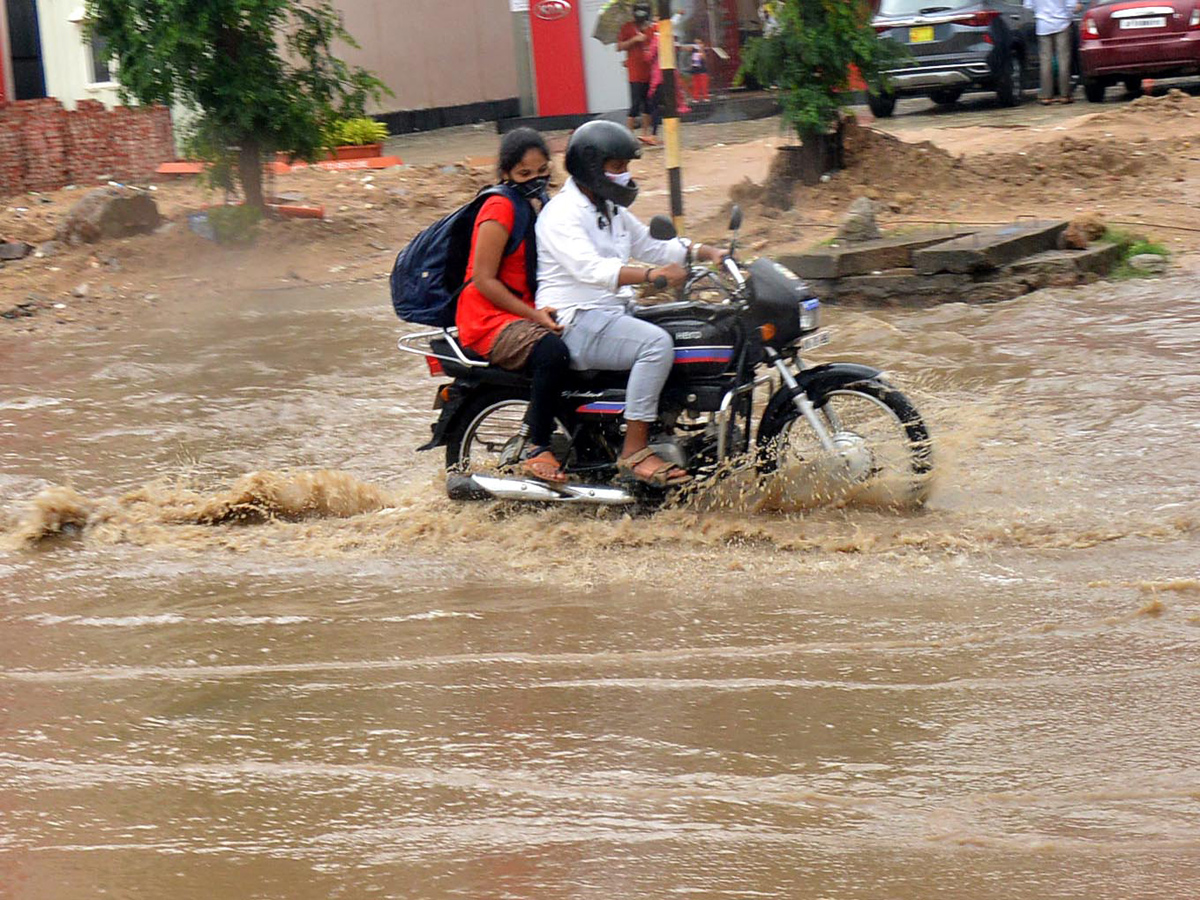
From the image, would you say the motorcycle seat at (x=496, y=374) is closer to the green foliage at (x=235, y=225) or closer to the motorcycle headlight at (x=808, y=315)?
the motorcycle headlight at (x=808, y=315)

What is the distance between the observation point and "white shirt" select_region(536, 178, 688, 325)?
6.33m

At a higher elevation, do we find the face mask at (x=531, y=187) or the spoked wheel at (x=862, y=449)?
the face mask at (x=531, y=187)

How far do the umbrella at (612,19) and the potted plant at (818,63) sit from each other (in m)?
7.72

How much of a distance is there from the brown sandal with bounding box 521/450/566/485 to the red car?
13.5 meters

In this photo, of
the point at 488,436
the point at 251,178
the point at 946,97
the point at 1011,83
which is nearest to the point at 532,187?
the point at 488,436

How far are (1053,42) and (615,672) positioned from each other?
16.3 m

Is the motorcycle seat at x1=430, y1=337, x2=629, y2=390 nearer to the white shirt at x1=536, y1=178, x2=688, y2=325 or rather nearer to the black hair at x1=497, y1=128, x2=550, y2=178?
the white shirt at x1=536, y1=178, x2=688, y2=325

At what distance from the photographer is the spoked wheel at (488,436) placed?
694cm

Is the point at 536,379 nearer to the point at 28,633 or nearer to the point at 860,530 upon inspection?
the point at 860,530

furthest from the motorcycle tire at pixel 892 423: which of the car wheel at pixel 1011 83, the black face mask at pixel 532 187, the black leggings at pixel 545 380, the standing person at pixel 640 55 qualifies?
the car wheel at pixel 1011 83

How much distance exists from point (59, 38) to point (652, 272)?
61.9 ft

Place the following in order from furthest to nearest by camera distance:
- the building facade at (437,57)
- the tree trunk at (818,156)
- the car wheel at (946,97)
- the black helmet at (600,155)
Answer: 1. the building facade at (437,57)
2. the car wheel at (946,97)
3. the tree trunk at (818,156)
4. the black helmet at (600,155)

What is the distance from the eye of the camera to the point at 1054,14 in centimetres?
1866

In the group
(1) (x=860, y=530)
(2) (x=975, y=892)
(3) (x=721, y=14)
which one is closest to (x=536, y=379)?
(1) (x=860, y=530)
